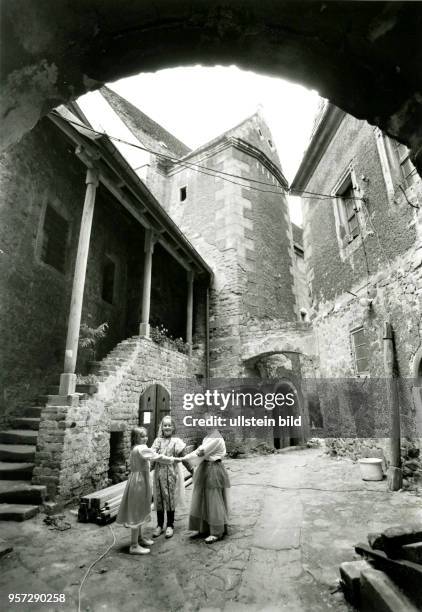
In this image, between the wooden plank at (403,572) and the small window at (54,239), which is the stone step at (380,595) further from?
the small window at (54,239)

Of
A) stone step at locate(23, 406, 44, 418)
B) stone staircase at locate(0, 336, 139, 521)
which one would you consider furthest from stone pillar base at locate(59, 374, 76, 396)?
stone step at locate(23, 406, 44, 418)

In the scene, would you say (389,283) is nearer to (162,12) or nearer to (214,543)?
(214,543)

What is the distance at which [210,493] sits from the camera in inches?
169

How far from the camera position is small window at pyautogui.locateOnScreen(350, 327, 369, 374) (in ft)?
22.8

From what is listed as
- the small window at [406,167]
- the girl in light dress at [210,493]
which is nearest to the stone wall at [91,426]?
the girl in light dress at [210,493]

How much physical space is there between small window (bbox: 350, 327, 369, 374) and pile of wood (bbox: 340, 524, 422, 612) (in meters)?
4.49

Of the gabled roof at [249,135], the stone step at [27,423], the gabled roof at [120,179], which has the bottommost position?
the stone step at [27,423]

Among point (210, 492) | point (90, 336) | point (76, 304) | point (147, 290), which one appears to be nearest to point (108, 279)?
point (147, 290)

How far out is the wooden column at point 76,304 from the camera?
5.64 metres

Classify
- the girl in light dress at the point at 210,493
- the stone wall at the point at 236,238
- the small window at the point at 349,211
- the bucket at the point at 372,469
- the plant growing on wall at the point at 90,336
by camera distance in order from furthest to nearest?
the stone wall at the point at 236,238 < the small window at the point at 349,211 < the plant growing on wall at the point at 90,336 < the bucket at the point at 372,469 < the girl in light dress at the point at 210,493

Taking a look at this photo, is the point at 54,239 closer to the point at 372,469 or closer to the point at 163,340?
the point at 163,340

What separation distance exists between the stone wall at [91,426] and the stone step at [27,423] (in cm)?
86

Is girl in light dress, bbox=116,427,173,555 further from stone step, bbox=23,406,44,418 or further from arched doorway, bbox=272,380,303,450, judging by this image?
arched doorway, bbox=272,380,303,450

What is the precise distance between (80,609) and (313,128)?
9.83 metres
